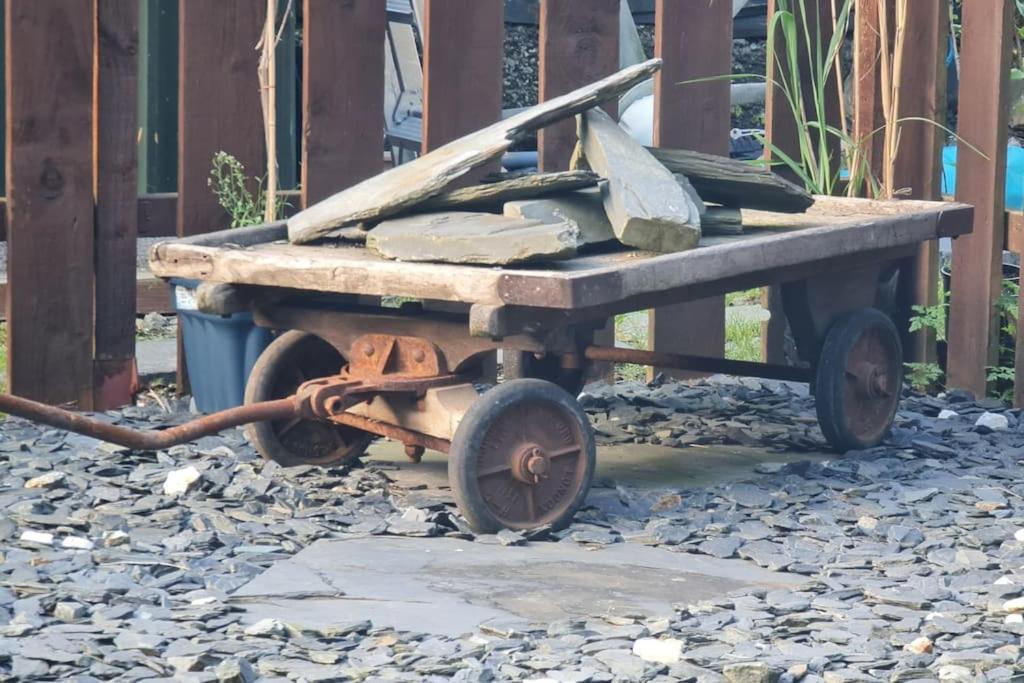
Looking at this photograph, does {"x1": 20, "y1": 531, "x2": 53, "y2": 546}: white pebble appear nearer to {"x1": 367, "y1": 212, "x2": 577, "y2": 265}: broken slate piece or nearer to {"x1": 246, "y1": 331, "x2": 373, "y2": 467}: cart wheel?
{"x1": 246, "y1": 331, "x2": 373, "y2": 467}: cart wheel

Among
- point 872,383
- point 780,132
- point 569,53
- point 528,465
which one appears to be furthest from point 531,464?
point 780,132

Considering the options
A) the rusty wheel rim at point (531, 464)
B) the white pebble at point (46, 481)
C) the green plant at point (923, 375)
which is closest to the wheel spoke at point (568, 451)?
the rusty wheel rim at point (531, 464)

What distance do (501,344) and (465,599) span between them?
0.80m

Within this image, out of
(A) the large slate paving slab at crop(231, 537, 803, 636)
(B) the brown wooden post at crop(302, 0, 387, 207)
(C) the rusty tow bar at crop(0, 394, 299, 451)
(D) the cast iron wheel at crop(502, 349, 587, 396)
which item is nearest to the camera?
(A) the large slate paving slab at crop(231, 537, 803, 636)

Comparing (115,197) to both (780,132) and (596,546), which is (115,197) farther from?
(780,132)

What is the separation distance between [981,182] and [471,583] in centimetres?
300

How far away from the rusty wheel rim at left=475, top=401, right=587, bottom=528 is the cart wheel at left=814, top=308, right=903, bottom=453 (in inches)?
43.0

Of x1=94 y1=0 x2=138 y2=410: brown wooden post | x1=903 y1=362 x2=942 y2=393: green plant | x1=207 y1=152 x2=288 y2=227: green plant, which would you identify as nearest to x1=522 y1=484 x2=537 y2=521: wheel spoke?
x1=207 y1=152 x2=288 y2=227: green plant

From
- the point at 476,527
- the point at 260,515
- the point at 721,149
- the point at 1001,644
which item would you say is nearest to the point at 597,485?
the point at 476,527

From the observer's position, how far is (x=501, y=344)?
4051 mm

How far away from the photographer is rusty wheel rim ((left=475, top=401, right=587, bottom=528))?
13.1 ft

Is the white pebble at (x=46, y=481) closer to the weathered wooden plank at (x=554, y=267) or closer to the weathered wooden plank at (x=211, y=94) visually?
the weathered wooden plank at (x=554, y=267)

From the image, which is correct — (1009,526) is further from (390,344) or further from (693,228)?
(390,344)

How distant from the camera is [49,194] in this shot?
5027 mm
